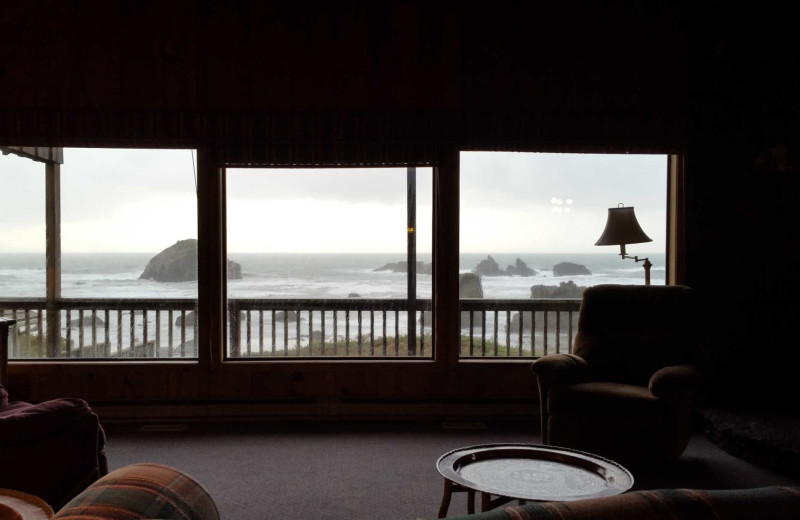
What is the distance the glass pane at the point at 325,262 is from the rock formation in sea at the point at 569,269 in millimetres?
1015

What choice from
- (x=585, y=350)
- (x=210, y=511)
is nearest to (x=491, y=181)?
(x=585, y=350)

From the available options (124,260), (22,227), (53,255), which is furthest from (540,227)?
(22,227)

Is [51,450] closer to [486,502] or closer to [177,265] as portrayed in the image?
[486,502]

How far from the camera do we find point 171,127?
4297mm

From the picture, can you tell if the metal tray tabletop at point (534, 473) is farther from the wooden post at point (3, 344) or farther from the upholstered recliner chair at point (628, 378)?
the wooden post at point (3, 344)

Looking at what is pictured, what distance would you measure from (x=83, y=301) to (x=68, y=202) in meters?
0.75

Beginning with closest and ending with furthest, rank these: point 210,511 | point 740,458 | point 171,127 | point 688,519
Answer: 1. point 688,519
2. point 210,511
3. point 740,458
4. point 171,127

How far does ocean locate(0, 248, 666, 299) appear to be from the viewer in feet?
15.1

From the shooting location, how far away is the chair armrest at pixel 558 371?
3.44 metres

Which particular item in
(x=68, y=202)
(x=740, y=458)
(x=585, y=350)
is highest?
(x=68, y=202)

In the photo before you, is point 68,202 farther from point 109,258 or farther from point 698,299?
point 698,299

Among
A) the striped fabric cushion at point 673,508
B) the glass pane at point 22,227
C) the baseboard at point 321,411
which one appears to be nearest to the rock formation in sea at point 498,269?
the baseboard at point 321,411

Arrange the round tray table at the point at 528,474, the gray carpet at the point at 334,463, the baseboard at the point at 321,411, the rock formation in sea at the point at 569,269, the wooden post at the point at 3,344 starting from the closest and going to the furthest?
1. the round tray table at the point at 528,474
2. the gray carpet at the point at 334,463
3. the wooden post at the point at 3,344
4. the baseboard at the point at 321,411
5. the rock formation in sea at the point at 569,269

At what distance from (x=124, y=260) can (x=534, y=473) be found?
359cm
